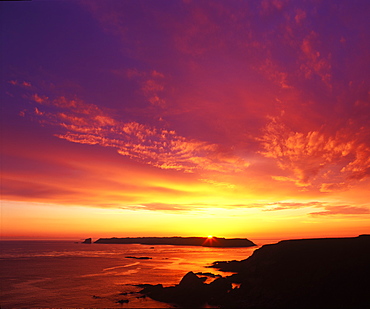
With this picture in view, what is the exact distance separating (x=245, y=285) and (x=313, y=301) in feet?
49.5

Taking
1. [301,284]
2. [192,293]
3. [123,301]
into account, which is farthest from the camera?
[192,293]

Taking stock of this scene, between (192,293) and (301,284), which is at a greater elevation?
(301,284)

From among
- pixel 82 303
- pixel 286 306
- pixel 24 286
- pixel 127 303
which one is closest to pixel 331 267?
pixel 286 306

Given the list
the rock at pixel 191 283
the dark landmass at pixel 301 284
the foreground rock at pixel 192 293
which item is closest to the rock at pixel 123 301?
the foreground rock at pixel 192 293

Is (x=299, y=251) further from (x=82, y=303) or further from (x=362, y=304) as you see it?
(x=82, y=303)

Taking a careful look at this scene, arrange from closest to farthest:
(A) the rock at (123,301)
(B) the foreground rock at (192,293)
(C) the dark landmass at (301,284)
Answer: (C) the dark landmass at (301,284) → (B) the foreground rock at (192,293) → (A) the rock at (123,301)

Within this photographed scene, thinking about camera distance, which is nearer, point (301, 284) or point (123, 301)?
point (301, 284)

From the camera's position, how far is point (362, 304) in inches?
1403

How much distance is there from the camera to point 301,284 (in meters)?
44.1

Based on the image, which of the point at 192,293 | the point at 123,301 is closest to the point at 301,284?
the point at 192,293

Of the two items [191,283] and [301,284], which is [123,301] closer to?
[191,283]

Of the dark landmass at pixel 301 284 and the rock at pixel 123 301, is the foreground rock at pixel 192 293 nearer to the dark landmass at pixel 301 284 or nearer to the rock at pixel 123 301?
the dark landmass at pixel 301 284

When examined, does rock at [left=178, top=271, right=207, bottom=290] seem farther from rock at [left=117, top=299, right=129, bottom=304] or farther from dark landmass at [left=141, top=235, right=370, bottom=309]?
rock at [left=117, top=299, right=129, bottom=304]

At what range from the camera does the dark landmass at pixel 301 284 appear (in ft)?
128
